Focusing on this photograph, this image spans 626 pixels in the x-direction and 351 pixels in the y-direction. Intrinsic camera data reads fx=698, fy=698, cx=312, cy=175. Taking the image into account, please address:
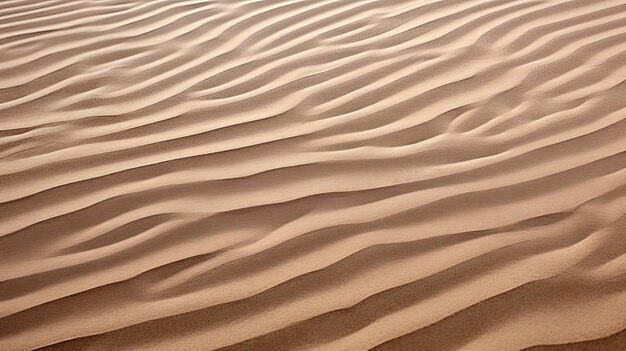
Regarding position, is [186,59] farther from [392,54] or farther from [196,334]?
[196,334]

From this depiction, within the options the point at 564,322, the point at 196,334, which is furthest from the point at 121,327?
the point at 564,322

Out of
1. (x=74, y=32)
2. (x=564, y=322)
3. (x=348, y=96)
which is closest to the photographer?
(x=564, y=322)

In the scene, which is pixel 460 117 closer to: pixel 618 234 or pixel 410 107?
pixel 410 107

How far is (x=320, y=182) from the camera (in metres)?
1.91

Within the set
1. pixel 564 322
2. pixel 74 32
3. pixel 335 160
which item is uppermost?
pixel 74 32

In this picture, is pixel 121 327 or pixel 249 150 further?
pixel 249 150

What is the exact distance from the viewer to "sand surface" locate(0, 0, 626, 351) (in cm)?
154

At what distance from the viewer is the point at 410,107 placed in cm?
222

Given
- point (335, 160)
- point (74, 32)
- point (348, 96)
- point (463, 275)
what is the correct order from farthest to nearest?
1. point (74, 32)
2. point (348, 96)
3. point (335, 160)
4. point (463, 275)

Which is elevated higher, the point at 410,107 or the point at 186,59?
the point at 186,59

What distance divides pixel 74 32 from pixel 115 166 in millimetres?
1089

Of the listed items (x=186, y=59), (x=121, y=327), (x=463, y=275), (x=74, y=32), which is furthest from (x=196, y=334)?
(x=74, y=32)

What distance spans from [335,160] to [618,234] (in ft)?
2.51

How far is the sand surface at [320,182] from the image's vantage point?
5.07ft
